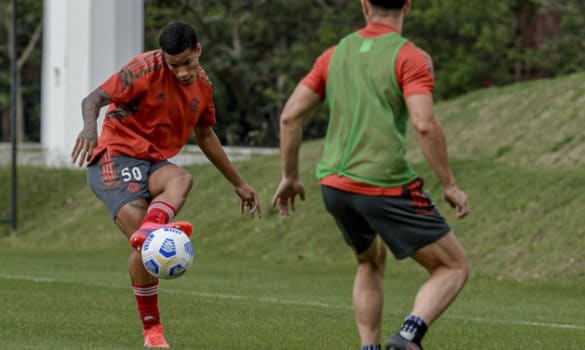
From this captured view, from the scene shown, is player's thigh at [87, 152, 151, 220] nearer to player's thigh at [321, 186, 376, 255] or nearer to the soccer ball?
the soccer ball

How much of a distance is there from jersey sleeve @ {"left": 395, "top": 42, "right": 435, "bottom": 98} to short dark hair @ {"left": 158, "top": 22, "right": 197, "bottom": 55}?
2.50m

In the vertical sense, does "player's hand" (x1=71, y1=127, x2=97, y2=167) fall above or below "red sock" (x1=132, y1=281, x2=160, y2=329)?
above

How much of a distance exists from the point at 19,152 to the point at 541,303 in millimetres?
22936

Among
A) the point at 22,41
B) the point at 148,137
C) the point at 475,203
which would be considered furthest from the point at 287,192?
the point at 22,41

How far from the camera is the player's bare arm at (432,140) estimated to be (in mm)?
7309

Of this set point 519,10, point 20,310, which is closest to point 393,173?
point 20,310

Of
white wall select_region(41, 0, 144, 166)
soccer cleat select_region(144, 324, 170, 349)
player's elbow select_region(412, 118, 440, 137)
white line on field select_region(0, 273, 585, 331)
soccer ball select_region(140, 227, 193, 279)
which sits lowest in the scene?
white wall select_region(41, 0, 144, 166)

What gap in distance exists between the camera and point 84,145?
30.5 ft

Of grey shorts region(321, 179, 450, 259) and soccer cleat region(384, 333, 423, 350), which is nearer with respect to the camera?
soccer cleat region(384, 333, 423, 350)

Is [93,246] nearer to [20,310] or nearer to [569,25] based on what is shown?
[20,310]

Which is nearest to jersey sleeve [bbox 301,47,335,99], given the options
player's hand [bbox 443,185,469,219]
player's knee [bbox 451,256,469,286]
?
player's hand [bbox 443,185,469,219]

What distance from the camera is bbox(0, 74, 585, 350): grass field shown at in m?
11.6

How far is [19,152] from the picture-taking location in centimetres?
3641

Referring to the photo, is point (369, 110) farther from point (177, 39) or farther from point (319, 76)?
point (177, 39)
